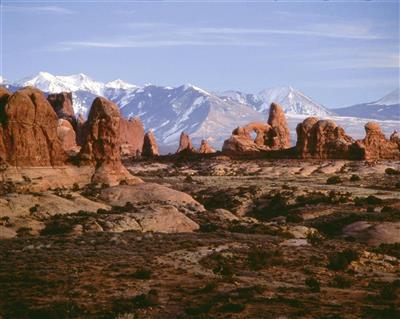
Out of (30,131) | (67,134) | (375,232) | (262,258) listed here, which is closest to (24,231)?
(262,258)

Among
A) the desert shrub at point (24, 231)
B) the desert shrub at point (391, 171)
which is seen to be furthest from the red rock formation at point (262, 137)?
the desert shrub at point (24, 231)

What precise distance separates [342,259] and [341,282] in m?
5.07

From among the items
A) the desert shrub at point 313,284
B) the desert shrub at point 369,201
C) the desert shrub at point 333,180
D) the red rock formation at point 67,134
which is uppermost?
the red rock formation at point 67,134

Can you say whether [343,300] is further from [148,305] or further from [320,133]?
[320,133]

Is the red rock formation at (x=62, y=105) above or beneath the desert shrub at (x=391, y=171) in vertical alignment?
above

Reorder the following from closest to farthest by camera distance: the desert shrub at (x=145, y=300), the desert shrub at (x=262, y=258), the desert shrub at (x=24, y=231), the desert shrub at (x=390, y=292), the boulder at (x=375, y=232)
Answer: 1. the desert shrub at (x=145, y=300)
2. the desert shrub at (x=390, y=292)
3. the desert shrub at (x=262, y=258)
4. the desert shrub at (x=24, y=231)
5. the boulder at (x=375, y=232)

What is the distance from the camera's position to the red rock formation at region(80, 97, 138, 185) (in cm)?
7125

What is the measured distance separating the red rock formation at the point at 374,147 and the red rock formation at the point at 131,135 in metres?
73.7

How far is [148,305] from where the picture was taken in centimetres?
2911

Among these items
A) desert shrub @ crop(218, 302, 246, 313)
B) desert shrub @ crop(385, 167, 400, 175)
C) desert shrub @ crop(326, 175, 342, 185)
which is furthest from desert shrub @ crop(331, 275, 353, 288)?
desert shrub @ crop(385, 167, 400, 175)

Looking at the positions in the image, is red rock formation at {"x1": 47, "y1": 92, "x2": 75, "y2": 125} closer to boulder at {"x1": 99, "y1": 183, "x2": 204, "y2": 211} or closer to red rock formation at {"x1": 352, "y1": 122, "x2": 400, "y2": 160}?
red rock formation at {"x1": 352, "y1": 122, "x2": 400, "y2": 160}

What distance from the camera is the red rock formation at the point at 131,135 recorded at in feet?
599

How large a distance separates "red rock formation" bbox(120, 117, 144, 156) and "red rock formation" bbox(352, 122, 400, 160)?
7366cm

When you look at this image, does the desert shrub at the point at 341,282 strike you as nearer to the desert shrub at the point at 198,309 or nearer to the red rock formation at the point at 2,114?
the desert shrub at the point at 198,309
